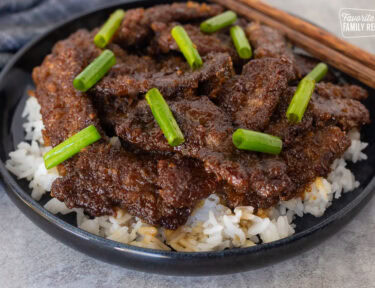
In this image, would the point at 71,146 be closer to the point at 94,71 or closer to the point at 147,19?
the point at 94,71

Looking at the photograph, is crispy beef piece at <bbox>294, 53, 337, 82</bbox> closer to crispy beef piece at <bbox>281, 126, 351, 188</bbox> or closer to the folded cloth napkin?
crispy beef piece at <bbox>281, 126, 351, 188</bbox>

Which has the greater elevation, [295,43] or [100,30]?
[100,30]

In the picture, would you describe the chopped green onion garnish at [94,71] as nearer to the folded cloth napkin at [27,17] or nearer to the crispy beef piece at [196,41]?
the crispy beef piece at [196,41]

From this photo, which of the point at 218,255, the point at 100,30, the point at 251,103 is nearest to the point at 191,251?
the point at 218,255

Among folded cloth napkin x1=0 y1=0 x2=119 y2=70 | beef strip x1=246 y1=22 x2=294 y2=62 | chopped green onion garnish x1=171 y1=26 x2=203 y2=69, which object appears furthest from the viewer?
folded cloth napkin x1=0 y1=0 x2=119 y2=70

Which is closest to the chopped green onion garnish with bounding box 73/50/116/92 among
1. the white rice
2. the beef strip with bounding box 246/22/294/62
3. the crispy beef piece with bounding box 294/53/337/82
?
the white rice

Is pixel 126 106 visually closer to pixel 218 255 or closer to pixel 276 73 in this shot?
pixel 276 73
